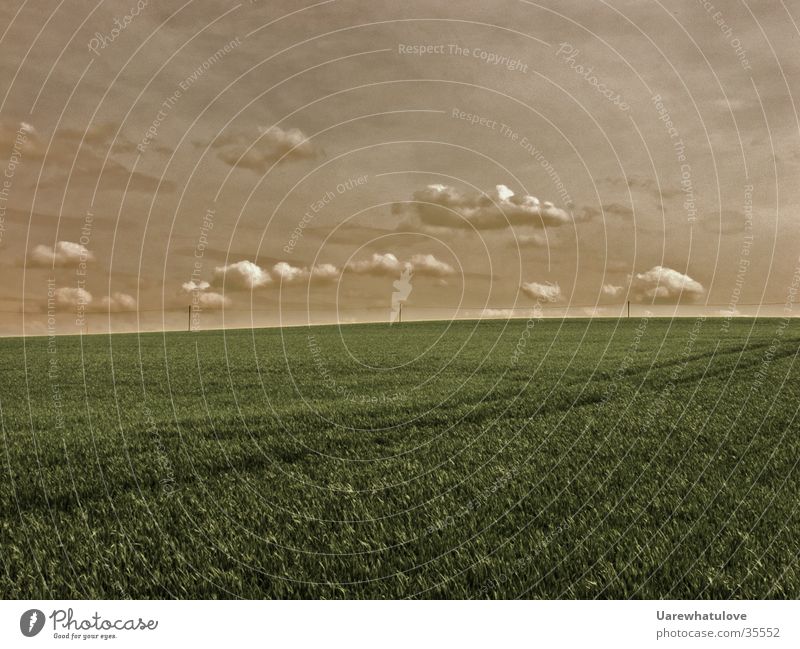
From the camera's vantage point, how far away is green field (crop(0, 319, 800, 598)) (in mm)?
5367

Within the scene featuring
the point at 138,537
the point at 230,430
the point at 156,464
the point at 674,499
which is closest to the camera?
the point at 138,537

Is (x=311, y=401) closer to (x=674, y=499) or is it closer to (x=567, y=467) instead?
(x=567, y=467)

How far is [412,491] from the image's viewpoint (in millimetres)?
7500

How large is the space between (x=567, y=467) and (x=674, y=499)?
5.13ft

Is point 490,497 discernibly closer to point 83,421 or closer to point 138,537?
point 138,537

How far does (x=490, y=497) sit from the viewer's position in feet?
23.6

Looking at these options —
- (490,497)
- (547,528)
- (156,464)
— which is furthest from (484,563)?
(156,464)

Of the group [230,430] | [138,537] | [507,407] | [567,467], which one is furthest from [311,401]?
[138,537]

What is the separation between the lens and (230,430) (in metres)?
11.2

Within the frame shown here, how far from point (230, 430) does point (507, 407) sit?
5316 millimetres

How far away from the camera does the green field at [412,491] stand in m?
5.37
